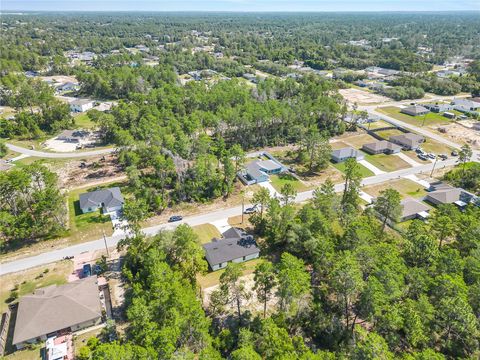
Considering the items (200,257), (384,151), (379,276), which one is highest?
(379,276)

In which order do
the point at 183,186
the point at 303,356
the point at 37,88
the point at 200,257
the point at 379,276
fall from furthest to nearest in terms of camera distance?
the point at 37,88 < the point at 183,186 < the point at 200,257 < the point at 379,276 < the point at 303,356

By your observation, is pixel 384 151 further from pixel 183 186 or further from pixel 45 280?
pixel 45 280

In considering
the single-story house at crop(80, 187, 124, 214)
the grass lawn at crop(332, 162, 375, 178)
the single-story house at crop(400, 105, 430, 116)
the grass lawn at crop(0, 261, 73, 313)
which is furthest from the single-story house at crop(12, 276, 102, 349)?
the single-story house at crop(400, 105, 430, 116)

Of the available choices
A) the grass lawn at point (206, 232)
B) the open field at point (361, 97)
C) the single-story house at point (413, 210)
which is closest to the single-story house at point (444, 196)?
the single-story house at point (413, 210)

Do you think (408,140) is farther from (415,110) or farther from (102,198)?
(102,198)

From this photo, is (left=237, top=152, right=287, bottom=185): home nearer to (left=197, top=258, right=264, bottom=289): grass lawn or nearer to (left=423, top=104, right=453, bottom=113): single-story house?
Result: (left=197, top=258, right=264, bottom=289): grass lawn

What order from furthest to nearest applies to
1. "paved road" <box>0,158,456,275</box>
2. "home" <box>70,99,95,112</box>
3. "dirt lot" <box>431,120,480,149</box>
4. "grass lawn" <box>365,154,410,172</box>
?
"home" <box>70,99,95,112</box> < "dirt lot" <box>431,120,480,149</box> < "grass lawn" <box>365,154,410,172</box> < "paved road" <box>0,158,456,275</box>

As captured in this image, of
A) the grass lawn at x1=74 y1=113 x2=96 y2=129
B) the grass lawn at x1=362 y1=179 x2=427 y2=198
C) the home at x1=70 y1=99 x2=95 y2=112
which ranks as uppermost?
the home at x1=70 y1=99 x2=95 y2=112

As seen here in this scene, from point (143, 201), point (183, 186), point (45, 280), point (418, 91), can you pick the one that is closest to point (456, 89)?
point (418, 91)
